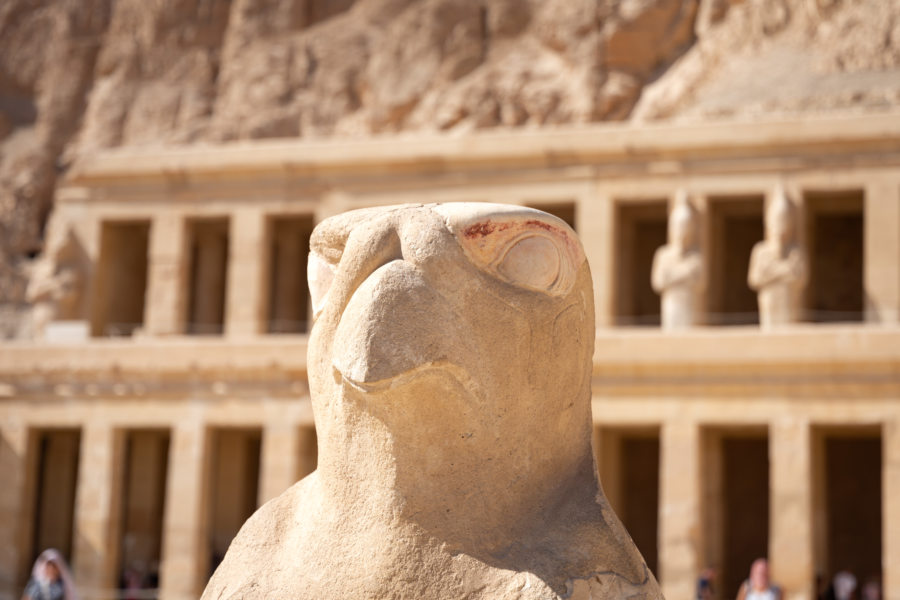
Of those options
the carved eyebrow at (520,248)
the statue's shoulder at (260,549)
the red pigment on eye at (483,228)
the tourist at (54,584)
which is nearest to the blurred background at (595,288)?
the tourist at (54,584)

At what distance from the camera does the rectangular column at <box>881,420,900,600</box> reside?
1481 centimetres

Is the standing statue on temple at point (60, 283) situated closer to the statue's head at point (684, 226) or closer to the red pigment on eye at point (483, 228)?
the statue's head at point (684, 226)

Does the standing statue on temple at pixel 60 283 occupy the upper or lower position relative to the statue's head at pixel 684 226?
lower

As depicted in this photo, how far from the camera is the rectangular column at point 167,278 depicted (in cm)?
1978

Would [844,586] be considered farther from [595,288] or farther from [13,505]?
[13,505]

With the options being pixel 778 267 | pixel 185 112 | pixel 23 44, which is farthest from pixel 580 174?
pixel 23 44

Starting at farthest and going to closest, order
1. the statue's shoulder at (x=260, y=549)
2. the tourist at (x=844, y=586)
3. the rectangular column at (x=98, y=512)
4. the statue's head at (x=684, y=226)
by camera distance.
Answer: the rectangular column at (x=98, y=512) → the statue's head at (x=684, y=226) → the tourist at (x=844, y=586) → the statue's shoulder at (x=260, y=549)

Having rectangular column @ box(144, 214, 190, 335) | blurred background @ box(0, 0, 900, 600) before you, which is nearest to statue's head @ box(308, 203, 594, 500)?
blurred background @ box(0, 0, 900, 600)

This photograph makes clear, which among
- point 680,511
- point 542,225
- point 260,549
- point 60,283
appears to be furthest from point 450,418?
point 60,283

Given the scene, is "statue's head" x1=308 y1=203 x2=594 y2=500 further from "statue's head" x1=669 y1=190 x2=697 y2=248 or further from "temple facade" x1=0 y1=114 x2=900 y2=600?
"statue's head" x1=669 y1=190 x2=697 y2=248

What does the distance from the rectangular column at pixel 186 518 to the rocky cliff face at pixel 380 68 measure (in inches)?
369

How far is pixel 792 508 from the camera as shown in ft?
50.4

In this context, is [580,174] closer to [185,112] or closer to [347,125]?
[347,125]

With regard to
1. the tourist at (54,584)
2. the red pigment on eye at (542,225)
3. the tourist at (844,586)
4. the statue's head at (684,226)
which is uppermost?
the statue's head at (684,226)
